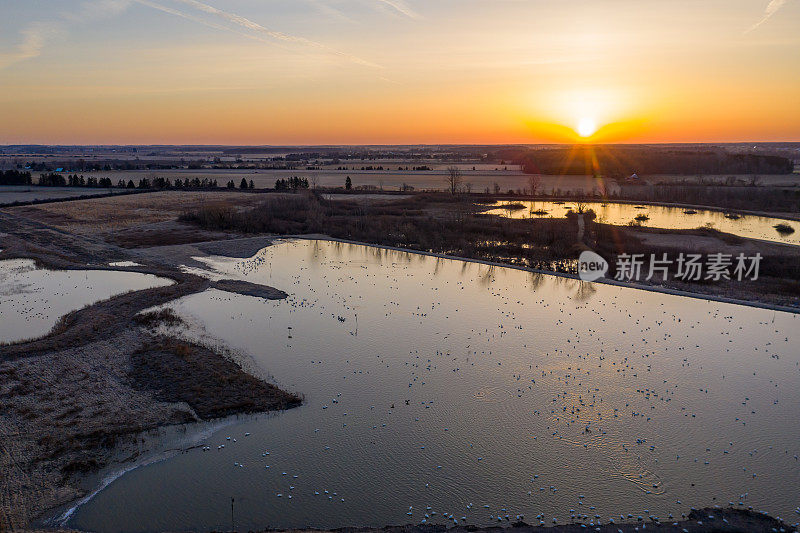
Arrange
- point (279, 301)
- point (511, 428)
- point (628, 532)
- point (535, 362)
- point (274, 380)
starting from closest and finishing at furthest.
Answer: point (628, 532), point (511, 428), point (274, 380), point (535, 362), point (279, 301)

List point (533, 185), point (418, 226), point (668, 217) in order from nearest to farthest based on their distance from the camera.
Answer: point (418, 226) < point (668, 217) < point (533, 185)

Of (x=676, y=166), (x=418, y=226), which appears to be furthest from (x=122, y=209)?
(x=676, y=166)

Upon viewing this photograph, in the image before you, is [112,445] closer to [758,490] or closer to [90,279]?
[758,490]

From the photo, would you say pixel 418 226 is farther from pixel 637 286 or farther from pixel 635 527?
pixel 635 527

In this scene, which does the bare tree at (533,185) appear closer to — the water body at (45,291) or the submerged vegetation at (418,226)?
the submerged vegetation at (418,226)

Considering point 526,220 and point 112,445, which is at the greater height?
point 526,220

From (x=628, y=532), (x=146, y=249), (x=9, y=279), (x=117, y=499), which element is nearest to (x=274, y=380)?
(x=117, y=499)
